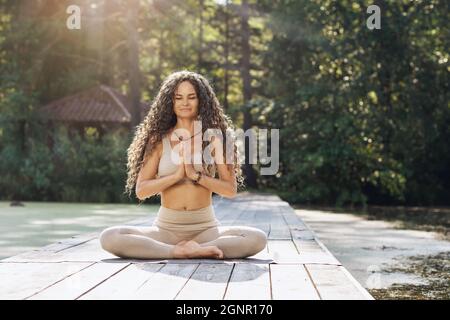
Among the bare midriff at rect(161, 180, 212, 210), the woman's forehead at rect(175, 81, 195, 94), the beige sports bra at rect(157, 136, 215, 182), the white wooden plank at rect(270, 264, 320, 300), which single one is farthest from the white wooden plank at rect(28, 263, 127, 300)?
the woman's forehead at rect(175, 81, 195, 94)

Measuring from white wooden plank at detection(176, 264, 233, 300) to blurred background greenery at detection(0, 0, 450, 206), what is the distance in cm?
1341

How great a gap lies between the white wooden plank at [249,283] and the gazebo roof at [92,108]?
1803 centimetres

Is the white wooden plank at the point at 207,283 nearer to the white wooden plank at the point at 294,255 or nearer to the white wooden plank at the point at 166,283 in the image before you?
the white wooden plank at the point at 166,283

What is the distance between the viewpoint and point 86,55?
23.9 meters

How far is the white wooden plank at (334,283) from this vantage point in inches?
128

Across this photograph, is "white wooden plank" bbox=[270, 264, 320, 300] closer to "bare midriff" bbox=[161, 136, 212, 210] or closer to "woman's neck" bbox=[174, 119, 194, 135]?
"bare midriff" bbox=[161, 136, 212, 210]

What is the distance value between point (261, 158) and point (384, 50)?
558 cm

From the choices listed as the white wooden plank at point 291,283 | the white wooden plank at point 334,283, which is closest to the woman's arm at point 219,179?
the white wooden plank at point 291,283

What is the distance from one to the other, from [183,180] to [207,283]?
125cm

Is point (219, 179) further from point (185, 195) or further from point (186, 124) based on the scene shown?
point (186, 124)

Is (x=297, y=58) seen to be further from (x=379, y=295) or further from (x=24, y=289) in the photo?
(x=24, y=289)

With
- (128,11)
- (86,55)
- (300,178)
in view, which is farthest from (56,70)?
(300,178)

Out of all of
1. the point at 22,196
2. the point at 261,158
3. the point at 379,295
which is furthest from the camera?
the point at 261,158

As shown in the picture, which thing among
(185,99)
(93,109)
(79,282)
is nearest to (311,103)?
(93,109)
